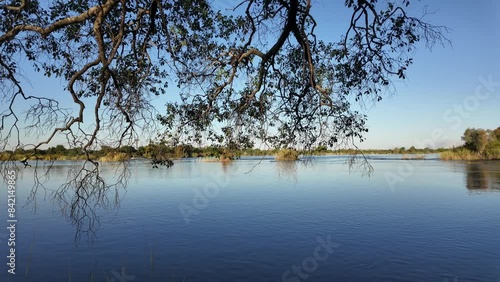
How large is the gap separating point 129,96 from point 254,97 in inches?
95.2

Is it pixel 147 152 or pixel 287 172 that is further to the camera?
pixel 287 172

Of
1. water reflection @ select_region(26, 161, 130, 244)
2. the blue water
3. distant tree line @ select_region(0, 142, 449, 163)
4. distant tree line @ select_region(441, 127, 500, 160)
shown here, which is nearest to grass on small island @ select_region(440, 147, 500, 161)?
distant tree line @ select_region(441, 127, 500, 160)

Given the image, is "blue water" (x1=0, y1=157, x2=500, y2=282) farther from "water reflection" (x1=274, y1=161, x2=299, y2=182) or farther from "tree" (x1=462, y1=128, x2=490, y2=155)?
"tree" (x1=462, y1=128, x2=490, y2=155)

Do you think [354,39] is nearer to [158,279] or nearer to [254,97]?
[254,97]

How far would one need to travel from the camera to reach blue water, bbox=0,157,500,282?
345 inches

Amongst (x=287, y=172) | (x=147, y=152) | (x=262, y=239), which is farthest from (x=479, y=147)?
(x=147, y=152)

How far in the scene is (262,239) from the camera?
11727 millimetres

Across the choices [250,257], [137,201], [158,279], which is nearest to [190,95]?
[158,279]

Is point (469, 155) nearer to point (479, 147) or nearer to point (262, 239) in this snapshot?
point (479, 147)

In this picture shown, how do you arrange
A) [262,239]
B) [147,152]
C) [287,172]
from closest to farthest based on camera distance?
[147,152]
[262,239]
[287,172]

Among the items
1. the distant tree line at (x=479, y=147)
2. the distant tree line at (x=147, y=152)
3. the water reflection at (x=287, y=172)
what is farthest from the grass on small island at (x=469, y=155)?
the distant tree line at (x=147, y=152)

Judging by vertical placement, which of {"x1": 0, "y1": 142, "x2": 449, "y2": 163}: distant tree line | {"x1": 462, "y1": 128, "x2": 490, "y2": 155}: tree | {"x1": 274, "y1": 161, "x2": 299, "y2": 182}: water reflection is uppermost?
{"x1": 462, "y1": 128, "x2": 490, "y2": 155}: tree

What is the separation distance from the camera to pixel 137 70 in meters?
6.50

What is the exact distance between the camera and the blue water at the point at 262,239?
8773mm
